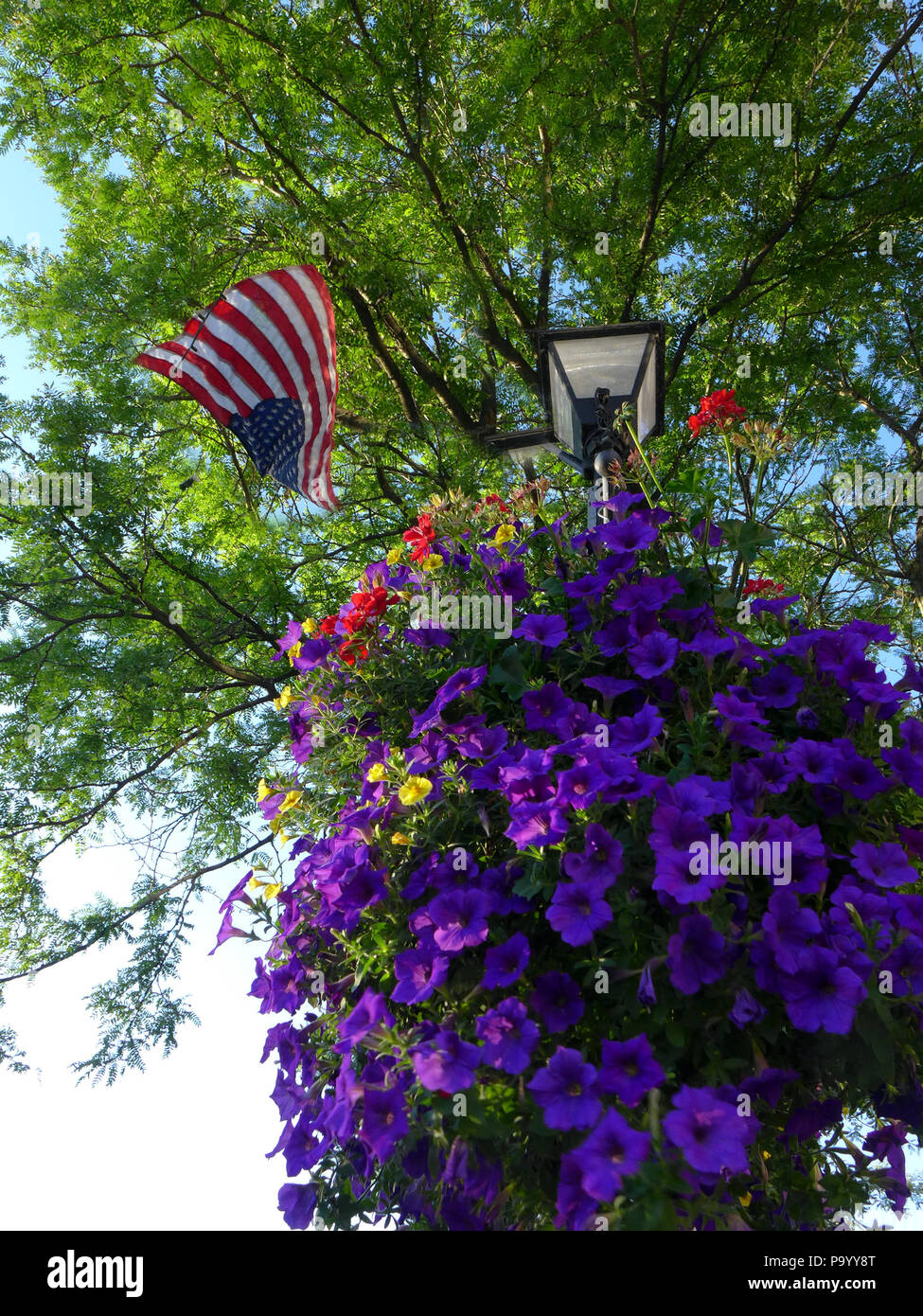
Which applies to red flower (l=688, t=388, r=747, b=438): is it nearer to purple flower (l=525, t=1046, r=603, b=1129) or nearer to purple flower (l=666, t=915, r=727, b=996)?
purple flower (l=666, t=915, r=727, b=996)

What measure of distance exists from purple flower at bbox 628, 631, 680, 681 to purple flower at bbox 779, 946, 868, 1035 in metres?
0.58

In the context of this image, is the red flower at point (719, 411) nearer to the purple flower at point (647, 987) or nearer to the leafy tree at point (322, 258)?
the purple flower at point (647, 987)

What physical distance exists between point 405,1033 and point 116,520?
4016mm

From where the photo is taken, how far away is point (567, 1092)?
1.18 m

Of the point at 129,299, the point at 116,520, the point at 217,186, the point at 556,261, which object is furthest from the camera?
the point at 556,261

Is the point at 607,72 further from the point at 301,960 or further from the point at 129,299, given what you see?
the point at 301,960

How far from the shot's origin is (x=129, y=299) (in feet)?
17.1

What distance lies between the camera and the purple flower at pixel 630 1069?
1.17m

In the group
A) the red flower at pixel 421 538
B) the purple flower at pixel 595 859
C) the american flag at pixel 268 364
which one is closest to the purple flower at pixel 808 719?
the purple flower at pixel 595 859

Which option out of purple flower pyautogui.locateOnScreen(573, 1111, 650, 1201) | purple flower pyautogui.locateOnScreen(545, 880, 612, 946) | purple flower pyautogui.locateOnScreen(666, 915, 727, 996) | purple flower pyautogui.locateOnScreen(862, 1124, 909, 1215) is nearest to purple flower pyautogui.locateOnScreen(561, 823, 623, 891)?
purple flower pyautogui.locateOnScreen(545, 880, 612, 946)

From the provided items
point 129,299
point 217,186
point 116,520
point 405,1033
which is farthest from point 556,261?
point 405,1033

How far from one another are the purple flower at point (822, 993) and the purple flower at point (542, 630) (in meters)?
0.74

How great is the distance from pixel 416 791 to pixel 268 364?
3.36 meters

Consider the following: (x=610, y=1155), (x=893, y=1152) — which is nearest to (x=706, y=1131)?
(x=610, y=1155)
